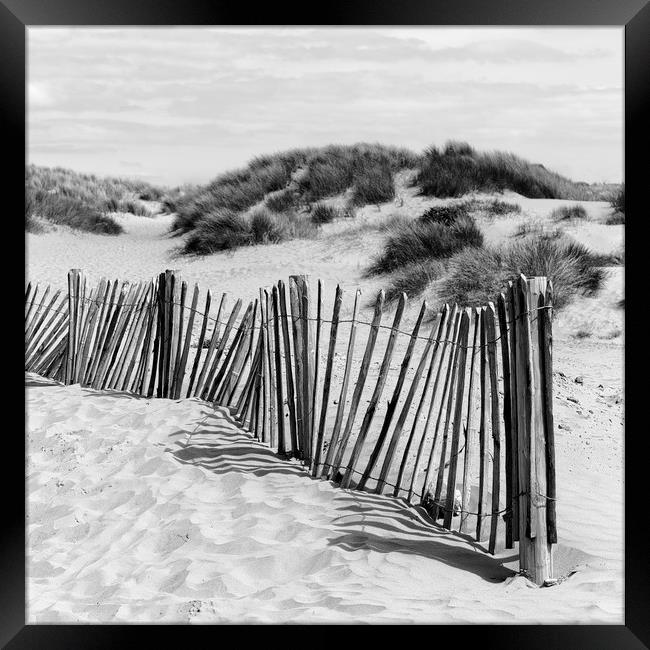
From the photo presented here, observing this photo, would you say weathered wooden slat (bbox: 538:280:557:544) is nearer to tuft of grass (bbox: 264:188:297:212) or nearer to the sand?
the sand

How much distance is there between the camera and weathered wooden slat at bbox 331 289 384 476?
4449 mm

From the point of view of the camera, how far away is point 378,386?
14.6 feet

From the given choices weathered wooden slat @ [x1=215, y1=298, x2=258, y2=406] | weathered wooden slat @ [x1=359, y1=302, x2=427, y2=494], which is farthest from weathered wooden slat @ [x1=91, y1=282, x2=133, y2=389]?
weathered wooden slat @ [x1=359, y1=302, x2=427, y2=494]

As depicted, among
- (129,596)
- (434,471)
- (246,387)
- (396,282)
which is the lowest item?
(129,596)

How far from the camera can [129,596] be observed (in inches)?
143

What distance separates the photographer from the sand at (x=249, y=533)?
3.36m

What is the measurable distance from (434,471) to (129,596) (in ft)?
6.87

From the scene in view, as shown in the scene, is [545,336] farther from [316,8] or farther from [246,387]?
[246,387]

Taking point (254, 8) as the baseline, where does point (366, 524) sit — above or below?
below

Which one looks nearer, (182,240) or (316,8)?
(316,8)

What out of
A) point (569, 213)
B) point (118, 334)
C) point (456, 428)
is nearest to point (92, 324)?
point (118, 334)

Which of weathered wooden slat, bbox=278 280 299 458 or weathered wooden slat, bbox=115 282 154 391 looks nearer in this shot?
weathered wooden slat, bbox=278 280 299 458

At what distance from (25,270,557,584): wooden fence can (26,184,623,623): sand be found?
182mm
